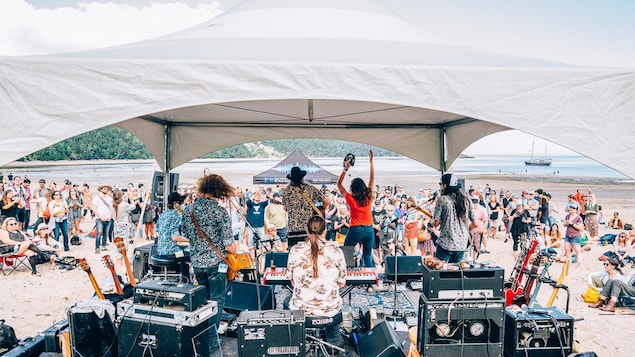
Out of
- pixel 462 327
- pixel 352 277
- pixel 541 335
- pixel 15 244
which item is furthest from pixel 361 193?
pixel 15 244

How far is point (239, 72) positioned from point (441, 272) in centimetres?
212

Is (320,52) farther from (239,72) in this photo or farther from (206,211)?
(206,211)

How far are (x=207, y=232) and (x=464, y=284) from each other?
2.27 meters

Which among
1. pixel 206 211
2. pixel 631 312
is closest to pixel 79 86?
pixel 206 211

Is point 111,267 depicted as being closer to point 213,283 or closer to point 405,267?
point 213,283

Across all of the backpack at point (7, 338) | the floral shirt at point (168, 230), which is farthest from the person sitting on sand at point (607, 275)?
the backpack at point (7, 338)

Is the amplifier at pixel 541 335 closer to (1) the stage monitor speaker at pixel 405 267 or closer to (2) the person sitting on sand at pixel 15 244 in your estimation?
(1) the stage monitor speaker at pixel 405 267

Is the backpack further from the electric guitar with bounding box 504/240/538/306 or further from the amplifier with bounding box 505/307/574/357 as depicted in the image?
the electric guitar with bounding box 504/240/538/306

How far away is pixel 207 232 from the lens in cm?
364

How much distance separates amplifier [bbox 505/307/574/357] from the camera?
310 centimetres

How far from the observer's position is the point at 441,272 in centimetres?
303

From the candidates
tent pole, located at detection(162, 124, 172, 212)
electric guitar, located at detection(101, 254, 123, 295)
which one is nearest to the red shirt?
electric guitar, located at detection(101, 254, 123, 295)

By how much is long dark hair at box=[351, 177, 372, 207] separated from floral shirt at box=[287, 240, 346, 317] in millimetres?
2000

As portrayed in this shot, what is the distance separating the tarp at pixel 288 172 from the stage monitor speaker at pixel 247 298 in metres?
7.15
